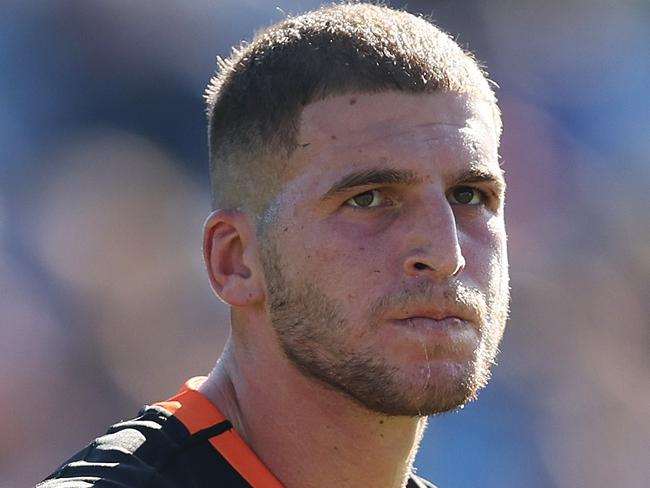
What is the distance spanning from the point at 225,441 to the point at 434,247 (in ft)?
2.27

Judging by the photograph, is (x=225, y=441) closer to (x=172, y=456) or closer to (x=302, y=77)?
(x=172, y=456)

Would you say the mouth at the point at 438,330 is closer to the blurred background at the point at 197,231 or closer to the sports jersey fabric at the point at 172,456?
the sports jersey fabric at the point at 172,456

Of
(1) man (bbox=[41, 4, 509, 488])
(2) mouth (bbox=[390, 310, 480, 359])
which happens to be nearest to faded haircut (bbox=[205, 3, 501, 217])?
(1) man (bbox=[41, 4, 509, 488])

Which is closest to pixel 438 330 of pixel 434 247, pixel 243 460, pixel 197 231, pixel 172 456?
pixel 434 247

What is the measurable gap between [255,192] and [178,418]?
0.61 meters

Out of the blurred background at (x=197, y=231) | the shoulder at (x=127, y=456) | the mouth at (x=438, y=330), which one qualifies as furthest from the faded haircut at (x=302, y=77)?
the blurred background at (x=197, y=231)

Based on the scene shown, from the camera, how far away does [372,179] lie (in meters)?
2.67

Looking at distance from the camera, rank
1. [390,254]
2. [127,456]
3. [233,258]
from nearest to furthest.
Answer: [127,456] < [390,254] < [233,258]

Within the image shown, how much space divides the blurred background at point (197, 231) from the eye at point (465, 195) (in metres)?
3.07

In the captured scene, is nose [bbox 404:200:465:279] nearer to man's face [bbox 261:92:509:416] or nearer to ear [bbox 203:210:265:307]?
man's face [bbox 261:92:509:416]

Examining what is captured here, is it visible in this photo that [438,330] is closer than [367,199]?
Yes

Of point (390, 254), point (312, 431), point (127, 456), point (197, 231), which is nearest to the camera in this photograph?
point (127, 456)

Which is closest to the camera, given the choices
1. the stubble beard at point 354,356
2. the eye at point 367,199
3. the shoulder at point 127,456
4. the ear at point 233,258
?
the shoulder at point 127,456

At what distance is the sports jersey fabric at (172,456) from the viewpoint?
246 cm
